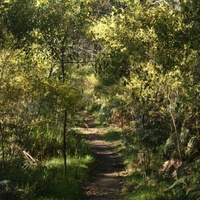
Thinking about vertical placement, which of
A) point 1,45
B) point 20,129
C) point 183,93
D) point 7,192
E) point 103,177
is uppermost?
point 1,45

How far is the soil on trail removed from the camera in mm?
11117

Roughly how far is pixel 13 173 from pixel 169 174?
4.28 m

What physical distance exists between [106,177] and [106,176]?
0.16 meters

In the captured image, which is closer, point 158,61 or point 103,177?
point 158,61

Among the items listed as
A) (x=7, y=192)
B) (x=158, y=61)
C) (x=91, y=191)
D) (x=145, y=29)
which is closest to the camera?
(x=7, y=192)

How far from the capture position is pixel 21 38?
981 cm

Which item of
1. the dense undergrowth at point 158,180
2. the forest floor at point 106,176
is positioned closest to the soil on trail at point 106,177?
the forest floor at point 106,176

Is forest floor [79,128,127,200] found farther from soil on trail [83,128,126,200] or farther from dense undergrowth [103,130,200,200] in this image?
dense undergrowth [103,130,200,200]

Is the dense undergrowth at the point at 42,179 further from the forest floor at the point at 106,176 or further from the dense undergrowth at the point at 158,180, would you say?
the dense undergrowth at the point at 158,180

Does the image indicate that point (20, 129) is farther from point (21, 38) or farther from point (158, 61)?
point (158, 61)

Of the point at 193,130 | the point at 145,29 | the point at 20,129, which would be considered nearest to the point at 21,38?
the point at 20,129

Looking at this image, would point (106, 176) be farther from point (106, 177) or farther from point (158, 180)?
point (158, 180)

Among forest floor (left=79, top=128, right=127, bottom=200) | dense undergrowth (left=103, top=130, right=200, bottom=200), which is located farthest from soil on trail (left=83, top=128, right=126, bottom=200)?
dense undergrowth (left=103, top=130, right=200, bottom=200)

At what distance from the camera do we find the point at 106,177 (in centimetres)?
1327
